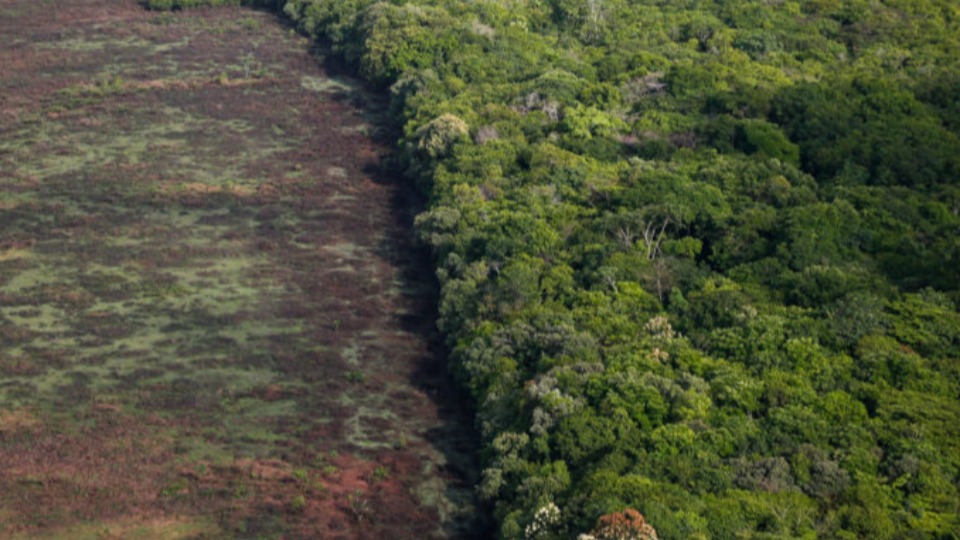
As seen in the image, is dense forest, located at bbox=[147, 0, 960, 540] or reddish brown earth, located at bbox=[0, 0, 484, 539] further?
reddish brown earth, located at bbox=[0, 0, 484, 539]

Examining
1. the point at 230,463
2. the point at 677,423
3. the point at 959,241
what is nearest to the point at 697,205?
the point at 959,241

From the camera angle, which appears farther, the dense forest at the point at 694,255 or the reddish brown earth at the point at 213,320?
the reddish brown earth at the point at 213,320

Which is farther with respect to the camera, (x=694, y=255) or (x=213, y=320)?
(x=694, y=255)

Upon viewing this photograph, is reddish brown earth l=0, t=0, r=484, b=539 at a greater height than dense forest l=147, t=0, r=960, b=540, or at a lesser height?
lesser

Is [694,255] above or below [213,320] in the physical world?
above

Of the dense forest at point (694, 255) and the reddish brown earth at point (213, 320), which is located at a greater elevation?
the dense forest at point (694, 255)
